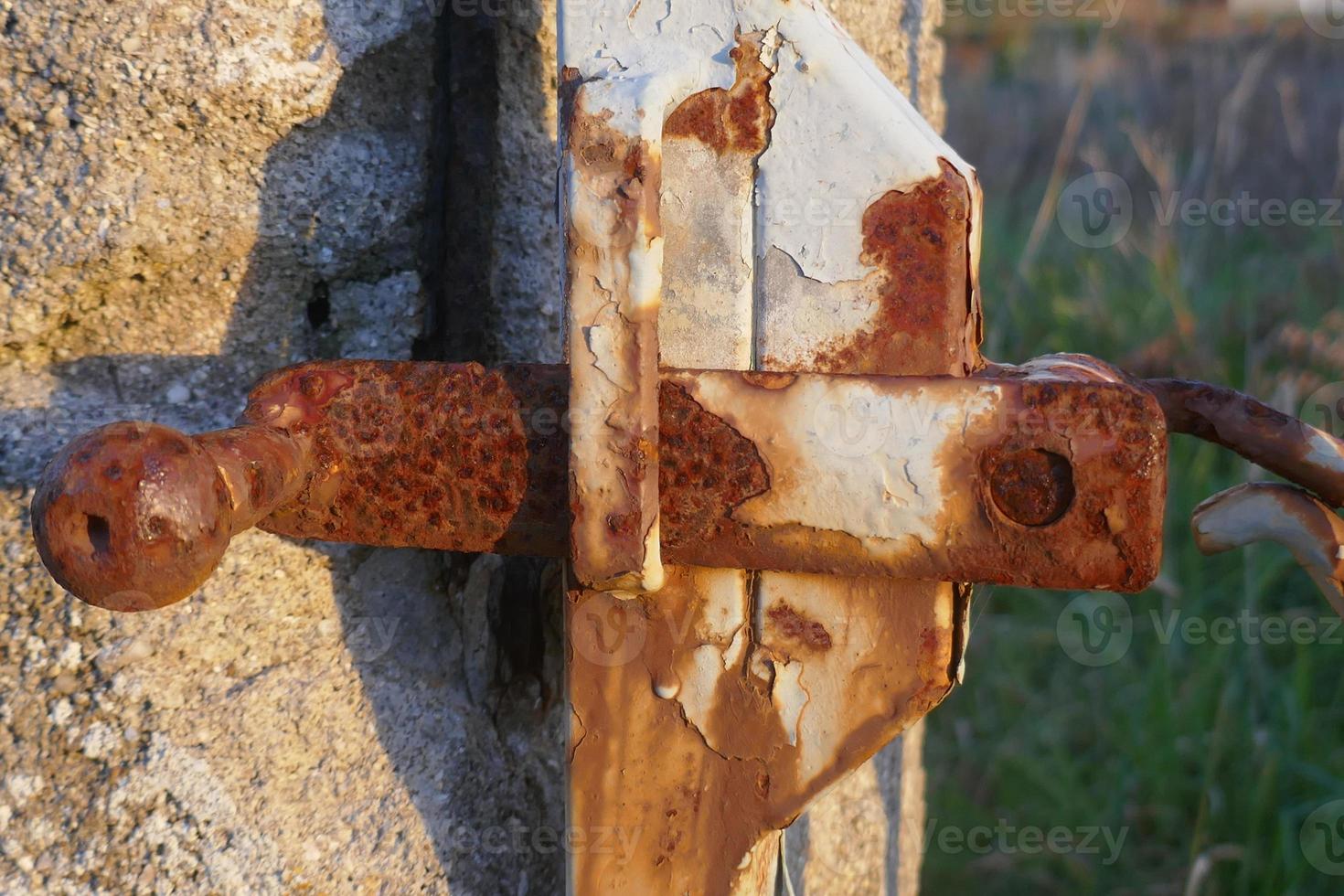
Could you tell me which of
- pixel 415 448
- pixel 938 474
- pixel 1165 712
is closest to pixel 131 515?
pixel 415 448

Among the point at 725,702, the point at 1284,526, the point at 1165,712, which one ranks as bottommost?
the point at 1165,712

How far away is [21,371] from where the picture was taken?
64cm

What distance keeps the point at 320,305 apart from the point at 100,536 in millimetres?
271

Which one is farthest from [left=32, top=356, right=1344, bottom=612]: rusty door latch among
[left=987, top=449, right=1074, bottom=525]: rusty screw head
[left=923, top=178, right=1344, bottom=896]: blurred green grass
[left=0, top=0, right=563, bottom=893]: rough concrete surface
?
[left=923, top=178, right=1344, bottom=896]: blurred green grass

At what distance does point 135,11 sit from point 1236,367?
2.78 metres

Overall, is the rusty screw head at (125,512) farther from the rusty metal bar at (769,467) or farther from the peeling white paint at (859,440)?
the peeling white paint at (859,440)

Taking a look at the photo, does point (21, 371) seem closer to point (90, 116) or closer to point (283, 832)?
point (90, 116)

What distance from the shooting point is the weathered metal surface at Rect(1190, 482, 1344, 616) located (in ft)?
1.90

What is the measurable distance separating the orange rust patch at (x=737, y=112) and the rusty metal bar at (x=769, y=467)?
127 mm

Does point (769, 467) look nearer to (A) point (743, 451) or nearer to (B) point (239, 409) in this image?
(A) point (743, 451)

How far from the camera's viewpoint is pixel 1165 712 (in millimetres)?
2084

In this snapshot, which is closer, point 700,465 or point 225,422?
point 700,465

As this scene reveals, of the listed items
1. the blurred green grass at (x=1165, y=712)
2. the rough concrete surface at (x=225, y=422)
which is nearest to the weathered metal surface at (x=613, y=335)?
the rough concrete surface at (x=225, y=422)

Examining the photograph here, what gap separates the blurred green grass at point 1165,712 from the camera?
6.38 ft
